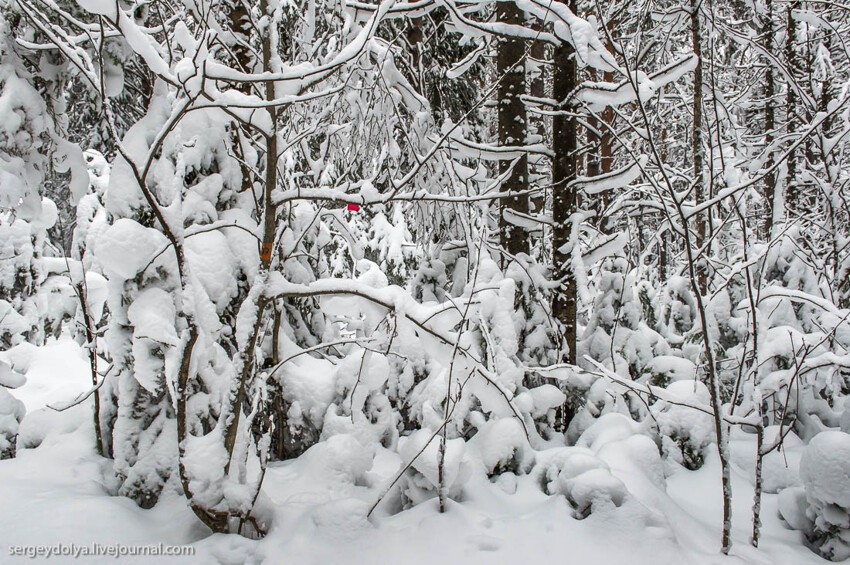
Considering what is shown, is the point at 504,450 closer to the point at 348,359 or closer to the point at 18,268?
the point at 348,359

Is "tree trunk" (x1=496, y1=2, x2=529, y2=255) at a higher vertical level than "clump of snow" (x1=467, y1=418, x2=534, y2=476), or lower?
higher

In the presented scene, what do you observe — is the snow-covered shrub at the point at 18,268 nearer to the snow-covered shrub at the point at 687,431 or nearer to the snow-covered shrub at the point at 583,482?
the snow-covered shrub at the point at 583,482

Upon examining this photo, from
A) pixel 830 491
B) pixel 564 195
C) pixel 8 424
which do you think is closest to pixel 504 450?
pixel 830 491

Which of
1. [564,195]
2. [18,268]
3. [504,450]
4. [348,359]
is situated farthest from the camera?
[18,268]

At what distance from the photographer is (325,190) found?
2.22m

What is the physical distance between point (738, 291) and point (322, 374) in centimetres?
475

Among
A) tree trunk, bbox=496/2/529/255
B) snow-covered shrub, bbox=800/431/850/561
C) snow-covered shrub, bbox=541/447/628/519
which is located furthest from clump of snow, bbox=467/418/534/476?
tree trunk, bbox=496/2/529/255

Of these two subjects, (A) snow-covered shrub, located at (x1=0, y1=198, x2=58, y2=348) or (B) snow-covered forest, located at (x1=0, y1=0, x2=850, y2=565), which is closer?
(B) snow-covered forest, located at (x1=0, y1=0, x2=850, y2=565)

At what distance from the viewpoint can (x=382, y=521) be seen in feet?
8.55

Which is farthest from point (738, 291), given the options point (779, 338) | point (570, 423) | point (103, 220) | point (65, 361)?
point (65, 361)

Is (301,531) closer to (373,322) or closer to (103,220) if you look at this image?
(373,322)

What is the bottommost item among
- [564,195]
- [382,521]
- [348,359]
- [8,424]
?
[382,521]

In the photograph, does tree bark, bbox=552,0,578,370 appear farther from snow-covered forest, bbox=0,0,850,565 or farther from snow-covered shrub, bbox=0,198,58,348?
snow-covered shrub, bbox=0,198,58,348

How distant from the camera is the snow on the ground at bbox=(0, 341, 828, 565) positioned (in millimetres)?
2299
